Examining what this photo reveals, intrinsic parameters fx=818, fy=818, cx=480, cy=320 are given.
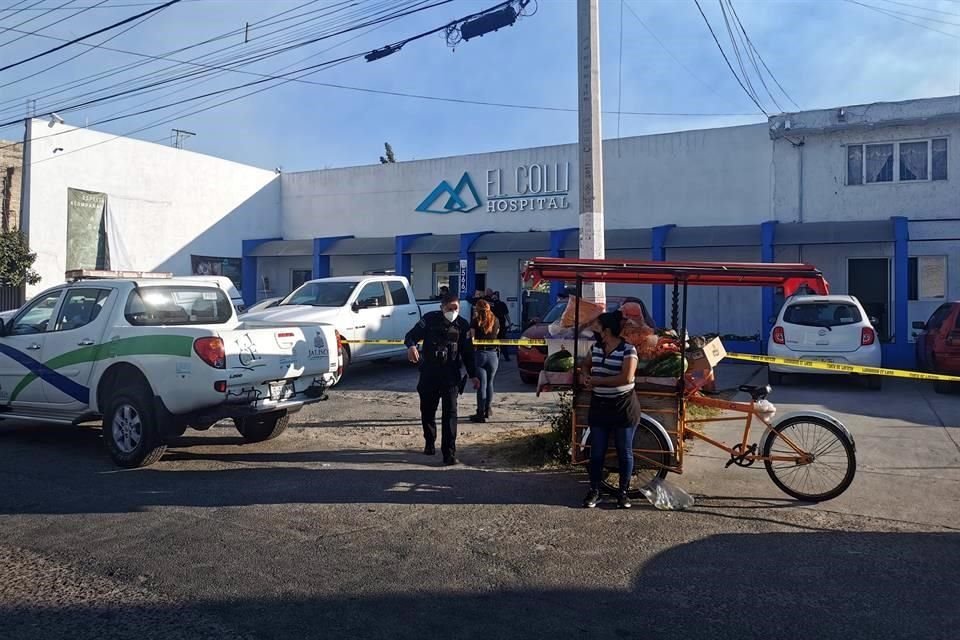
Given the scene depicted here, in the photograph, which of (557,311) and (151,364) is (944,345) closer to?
(557,311)

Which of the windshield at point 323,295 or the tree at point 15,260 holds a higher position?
the tree at point 15,260

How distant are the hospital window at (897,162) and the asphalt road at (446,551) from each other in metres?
11.3

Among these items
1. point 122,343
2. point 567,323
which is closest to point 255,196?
point 122,343

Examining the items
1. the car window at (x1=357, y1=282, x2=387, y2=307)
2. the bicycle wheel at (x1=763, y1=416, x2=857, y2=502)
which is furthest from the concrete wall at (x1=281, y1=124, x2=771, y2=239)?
the bicycle wheel at (x1=763, y1=416, x2=857, y2=502)

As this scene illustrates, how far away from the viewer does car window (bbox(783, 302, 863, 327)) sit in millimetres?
13594

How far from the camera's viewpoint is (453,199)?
24.2 m

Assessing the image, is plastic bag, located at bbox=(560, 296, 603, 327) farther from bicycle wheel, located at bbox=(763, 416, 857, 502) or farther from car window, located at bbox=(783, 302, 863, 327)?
car window, located at bbox=(783, 302, 863, 327)

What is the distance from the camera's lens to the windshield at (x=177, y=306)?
8.58 meters

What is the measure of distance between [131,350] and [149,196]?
17.8 meters

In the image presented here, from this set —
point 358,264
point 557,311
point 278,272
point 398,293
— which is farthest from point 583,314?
point 278,272

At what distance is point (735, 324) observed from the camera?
67.4 ft

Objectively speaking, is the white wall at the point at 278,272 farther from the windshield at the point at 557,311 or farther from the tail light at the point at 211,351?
the tail light at the point at 211,351

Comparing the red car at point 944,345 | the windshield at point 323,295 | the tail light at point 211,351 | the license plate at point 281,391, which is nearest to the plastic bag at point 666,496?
the license plate at point 281,391

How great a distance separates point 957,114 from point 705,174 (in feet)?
18.0
